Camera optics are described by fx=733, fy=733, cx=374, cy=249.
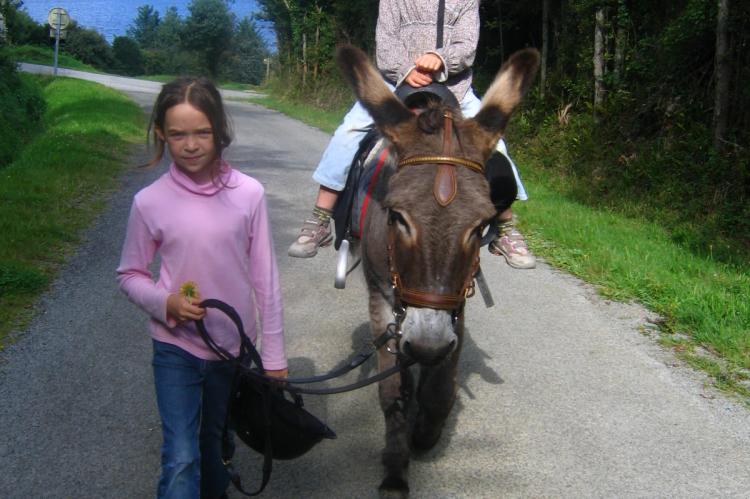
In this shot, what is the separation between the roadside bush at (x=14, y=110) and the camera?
1697 centimetres

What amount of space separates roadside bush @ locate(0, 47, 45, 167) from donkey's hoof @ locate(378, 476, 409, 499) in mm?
14572

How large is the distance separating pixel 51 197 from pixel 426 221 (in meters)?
8.00

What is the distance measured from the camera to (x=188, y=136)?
2832 mm

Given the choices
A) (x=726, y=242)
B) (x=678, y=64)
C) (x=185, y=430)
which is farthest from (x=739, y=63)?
(x=185, y=430)

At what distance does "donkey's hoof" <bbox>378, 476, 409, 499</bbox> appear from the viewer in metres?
3.50

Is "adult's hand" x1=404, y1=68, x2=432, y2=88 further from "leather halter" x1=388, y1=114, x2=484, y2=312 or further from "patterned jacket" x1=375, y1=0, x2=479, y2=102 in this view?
"leather halter" x1=388, y1=114, x2=484, y2=312

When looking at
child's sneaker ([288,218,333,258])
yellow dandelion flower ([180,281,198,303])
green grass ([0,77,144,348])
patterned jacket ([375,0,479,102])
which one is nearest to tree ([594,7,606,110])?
green grass ([0,77,144,348])

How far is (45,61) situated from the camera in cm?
5016

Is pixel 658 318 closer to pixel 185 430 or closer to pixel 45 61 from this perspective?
pixel 185 430

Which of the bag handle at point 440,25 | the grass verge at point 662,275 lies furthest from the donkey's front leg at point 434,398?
the grass verge at point 662,275

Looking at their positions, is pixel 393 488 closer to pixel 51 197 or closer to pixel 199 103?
pixel 199 103

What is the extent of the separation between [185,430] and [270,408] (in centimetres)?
36

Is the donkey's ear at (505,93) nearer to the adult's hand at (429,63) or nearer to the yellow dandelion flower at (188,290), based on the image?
the adult's hand at (429,63)

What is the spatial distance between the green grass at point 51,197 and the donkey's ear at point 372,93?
11.5 ft
